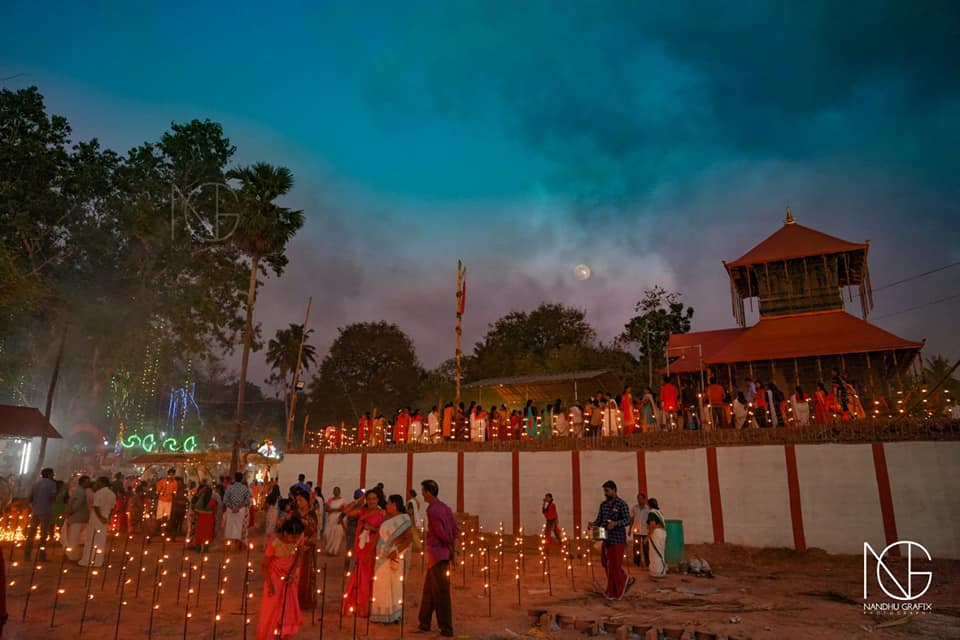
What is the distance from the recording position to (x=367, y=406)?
5050 cm

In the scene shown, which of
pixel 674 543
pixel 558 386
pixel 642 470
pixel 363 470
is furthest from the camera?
pixel 558 386

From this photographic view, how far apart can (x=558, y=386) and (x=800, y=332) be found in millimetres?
11082

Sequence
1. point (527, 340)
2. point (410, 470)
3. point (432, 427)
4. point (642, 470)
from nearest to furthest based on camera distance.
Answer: point (642, 470), point (410, 470), point (432, 427), point (527, 340)

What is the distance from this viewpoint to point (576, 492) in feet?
55.5

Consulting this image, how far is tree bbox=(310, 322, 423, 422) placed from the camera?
50875mm

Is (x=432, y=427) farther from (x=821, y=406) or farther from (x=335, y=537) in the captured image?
(x=821, y=406)

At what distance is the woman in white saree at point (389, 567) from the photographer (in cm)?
761

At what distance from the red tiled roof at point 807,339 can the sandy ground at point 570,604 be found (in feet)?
36.4

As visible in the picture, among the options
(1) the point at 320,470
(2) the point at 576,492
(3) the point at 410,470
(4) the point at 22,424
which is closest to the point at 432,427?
(3) the point at 410,470

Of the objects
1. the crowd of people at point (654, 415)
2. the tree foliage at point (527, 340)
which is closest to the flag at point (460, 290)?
the crowd of people at point (654, 415)

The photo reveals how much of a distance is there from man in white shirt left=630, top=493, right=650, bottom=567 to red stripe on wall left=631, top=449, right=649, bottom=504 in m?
2.73

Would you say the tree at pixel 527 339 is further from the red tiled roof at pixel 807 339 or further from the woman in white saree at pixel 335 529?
the woman in white saree at pixel 335 529

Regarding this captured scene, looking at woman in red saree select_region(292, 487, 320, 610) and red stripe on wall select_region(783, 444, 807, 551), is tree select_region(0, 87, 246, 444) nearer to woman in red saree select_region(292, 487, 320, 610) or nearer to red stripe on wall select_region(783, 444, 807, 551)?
woman in red saree select_region(292, 487, 320, 610)

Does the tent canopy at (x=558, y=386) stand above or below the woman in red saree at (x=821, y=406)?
above
